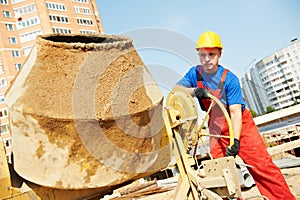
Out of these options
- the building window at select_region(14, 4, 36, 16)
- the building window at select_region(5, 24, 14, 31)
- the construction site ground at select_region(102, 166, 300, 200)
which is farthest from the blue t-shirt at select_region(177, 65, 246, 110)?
the building window at select_region(14, 4, 36, 16)

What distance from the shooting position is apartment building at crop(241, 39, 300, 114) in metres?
101

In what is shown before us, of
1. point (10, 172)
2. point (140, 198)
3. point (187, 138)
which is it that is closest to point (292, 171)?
point (140, 198)

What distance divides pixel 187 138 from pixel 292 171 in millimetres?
5323

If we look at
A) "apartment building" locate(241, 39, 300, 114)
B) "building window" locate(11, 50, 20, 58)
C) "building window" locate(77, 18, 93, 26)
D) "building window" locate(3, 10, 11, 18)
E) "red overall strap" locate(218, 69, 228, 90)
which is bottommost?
"red overall strap" locate(218, 69, 228, 90)

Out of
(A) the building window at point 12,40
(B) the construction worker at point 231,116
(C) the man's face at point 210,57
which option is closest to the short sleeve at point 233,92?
(B) the construction worker at point 231,116

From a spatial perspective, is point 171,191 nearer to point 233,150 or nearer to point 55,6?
point 233,150

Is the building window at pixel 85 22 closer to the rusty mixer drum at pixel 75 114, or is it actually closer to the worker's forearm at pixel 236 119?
the worker's forearm at pixel 236 119

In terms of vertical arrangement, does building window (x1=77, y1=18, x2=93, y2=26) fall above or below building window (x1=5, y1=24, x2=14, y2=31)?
below

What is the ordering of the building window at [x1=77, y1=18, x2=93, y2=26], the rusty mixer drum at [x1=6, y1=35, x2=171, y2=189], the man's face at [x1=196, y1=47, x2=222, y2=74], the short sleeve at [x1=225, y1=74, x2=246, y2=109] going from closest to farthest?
the rusty mixer drum at [x1=6, y1=35, x2=171, y2=189] → the short sleeve at [x1=225, y1=74, x2=246, y2=109] → the man's face at [x1=196, y1=47, x2=222, y2=74] → the building window at [x1=77, y1=18, x2=93, y2=26]

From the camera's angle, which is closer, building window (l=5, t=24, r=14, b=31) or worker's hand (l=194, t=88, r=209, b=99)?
worker's hand (l=194, t=88, r=209, b=99)

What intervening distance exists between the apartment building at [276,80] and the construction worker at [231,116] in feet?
323

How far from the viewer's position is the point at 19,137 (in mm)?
1997

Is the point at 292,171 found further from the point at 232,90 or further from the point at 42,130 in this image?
the point at 42,130

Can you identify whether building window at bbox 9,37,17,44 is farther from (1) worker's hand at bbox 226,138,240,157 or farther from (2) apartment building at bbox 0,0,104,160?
(1) worker's hand at bbox 226,138,240,157
